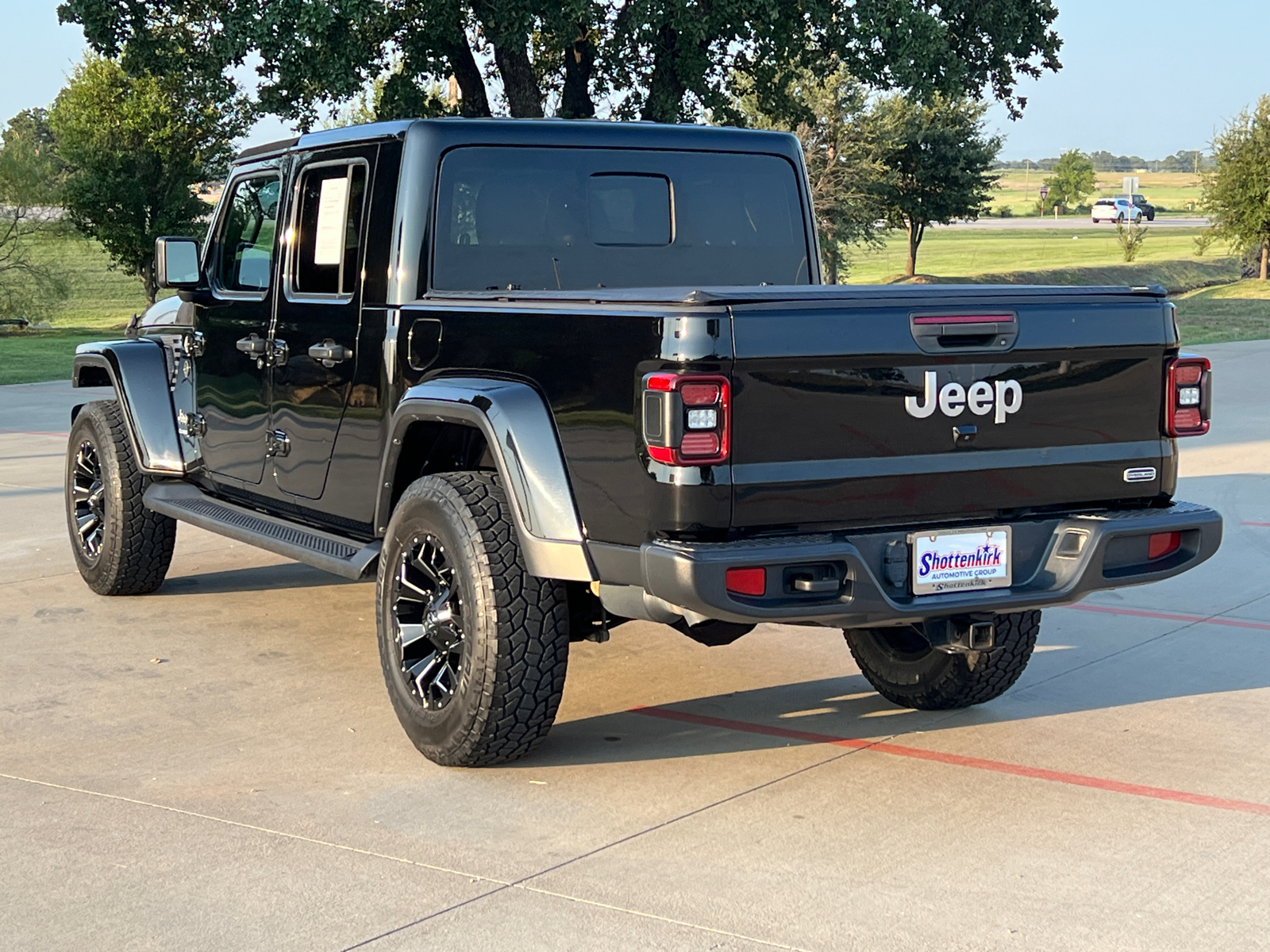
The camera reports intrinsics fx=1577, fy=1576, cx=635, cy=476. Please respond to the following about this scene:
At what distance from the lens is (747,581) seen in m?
4.12

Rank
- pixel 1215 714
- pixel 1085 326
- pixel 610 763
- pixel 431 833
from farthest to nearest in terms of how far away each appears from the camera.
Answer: pixel 1215 714, pixel 610 763, pixel 1085 326, pixel 431 833

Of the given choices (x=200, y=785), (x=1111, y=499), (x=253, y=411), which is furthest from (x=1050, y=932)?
(x=253, y=411)

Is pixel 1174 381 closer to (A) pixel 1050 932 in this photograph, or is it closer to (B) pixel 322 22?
(A) pixel 1050 932

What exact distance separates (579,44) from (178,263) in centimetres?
2039

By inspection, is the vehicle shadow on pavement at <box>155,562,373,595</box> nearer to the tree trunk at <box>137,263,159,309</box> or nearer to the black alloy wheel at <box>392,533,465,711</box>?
the black alloy wheel at <box>392,533,465,711</box>

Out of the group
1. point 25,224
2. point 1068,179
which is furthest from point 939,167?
point 1068,179

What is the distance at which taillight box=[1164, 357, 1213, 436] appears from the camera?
4.78 metres

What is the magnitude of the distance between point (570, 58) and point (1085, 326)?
22.7m

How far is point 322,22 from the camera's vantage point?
21391 millimetres

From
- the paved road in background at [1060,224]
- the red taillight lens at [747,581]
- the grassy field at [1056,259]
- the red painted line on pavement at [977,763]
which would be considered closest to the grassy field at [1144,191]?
the paved road in background at [1060,224]

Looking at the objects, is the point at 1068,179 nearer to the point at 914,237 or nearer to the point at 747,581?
the point at 914,237

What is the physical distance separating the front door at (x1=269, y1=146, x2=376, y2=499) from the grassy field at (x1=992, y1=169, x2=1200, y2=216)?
86323 mm

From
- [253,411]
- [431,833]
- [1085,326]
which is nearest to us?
[431,833]

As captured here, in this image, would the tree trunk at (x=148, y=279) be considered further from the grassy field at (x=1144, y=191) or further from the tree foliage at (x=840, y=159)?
the grassy field at (x=1144, y=191)
